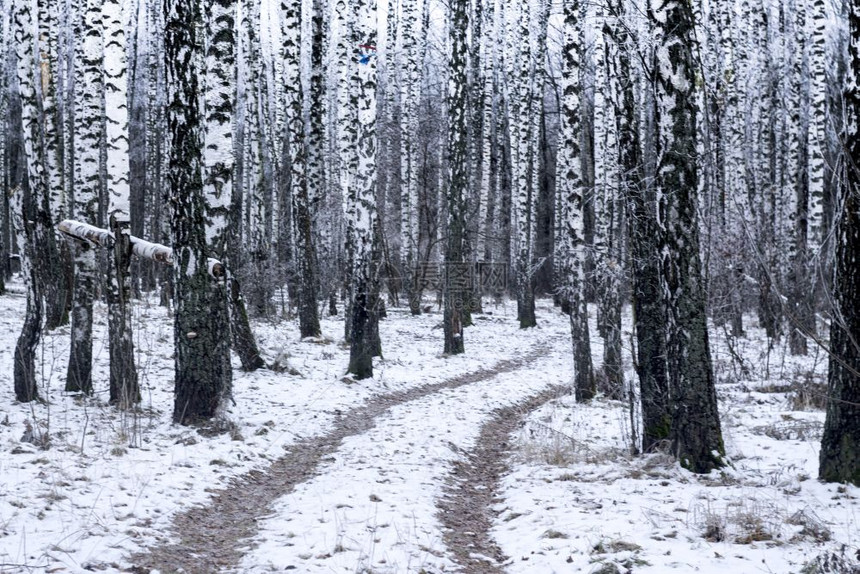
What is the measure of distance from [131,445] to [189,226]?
2.50 meters

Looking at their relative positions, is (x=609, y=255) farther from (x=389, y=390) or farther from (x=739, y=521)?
(x=739, y=521)

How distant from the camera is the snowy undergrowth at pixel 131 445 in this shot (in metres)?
4.50

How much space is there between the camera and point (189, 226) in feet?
25.4

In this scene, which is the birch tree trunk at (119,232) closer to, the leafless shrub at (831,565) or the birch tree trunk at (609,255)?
the birch tree trunk at (609,255)

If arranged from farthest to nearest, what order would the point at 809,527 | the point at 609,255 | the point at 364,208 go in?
1. the point at 364,208
2. the point at 609,255
3. the point at 809,527

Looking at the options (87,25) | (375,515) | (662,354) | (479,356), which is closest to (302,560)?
(375,515)

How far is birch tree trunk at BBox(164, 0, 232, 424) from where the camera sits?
7648mm

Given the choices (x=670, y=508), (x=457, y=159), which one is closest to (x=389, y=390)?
(x=670, y=508)

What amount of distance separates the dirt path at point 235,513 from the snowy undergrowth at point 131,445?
5.5 inches

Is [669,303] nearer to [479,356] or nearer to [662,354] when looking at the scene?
[662,354]

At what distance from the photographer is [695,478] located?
20.6ft

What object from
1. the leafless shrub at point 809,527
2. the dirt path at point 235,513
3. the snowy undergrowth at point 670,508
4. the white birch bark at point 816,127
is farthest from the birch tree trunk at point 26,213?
the white birch bark at point 816,127

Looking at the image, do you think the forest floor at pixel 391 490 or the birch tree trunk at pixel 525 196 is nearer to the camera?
the forest floor at pixel 391 490

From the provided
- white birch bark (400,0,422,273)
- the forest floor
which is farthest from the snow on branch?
white birch bark (400,0,422,273)
